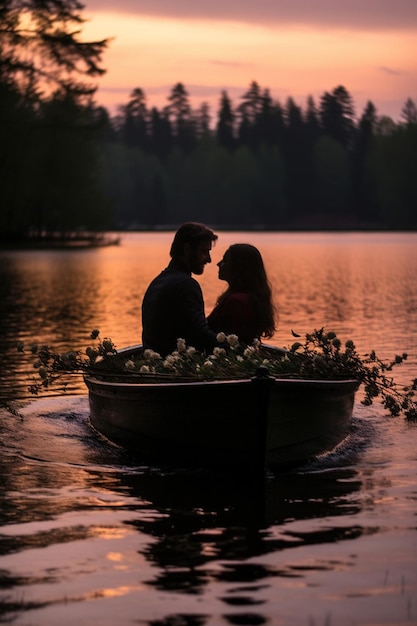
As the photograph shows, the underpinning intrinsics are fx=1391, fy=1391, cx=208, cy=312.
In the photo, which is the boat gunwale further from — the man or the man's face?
the man's face

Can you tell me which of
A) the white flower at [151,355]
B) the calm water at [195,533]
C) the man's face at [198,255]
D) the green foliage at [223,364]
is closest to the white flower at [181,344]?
the green foliage at [223,364]

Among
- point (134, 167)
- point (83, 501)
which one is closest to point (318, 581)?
point (83, 501)

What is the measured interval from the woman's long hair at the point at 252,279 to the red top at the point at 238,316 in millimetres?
55

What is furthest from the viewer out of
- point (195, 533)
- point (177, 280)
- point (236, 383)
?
point (177, 280)

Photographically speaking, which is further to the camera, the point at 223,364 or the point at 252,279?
the point at 252,279

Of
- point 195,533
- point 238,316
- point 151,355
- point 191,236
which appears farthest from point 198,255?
point 195,533

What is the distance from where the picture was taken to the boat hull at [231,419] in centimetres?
1027

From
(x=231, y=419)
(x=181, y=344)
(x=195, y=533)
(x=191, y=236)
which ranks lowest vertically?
(x=195, y=533)

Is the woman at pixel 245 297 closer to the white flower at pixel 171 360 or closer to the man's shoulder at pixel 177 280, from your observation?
the man's shoulder at pixel 177 280

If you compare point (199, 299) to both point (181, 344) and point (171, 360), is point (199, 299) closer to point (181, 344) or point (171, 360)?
point (181, 344)

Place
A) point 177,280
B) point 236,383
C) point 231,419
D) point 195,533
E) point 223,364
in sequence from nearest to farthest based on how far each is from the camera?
point 195,533, point 236,383, point 231,419, point 223,364, point 177,280

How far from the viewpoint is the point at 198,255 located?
38.1 feet

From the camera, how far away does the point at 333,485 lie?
10617 millimetres

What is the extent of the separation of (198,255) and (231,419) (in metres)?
1.79
